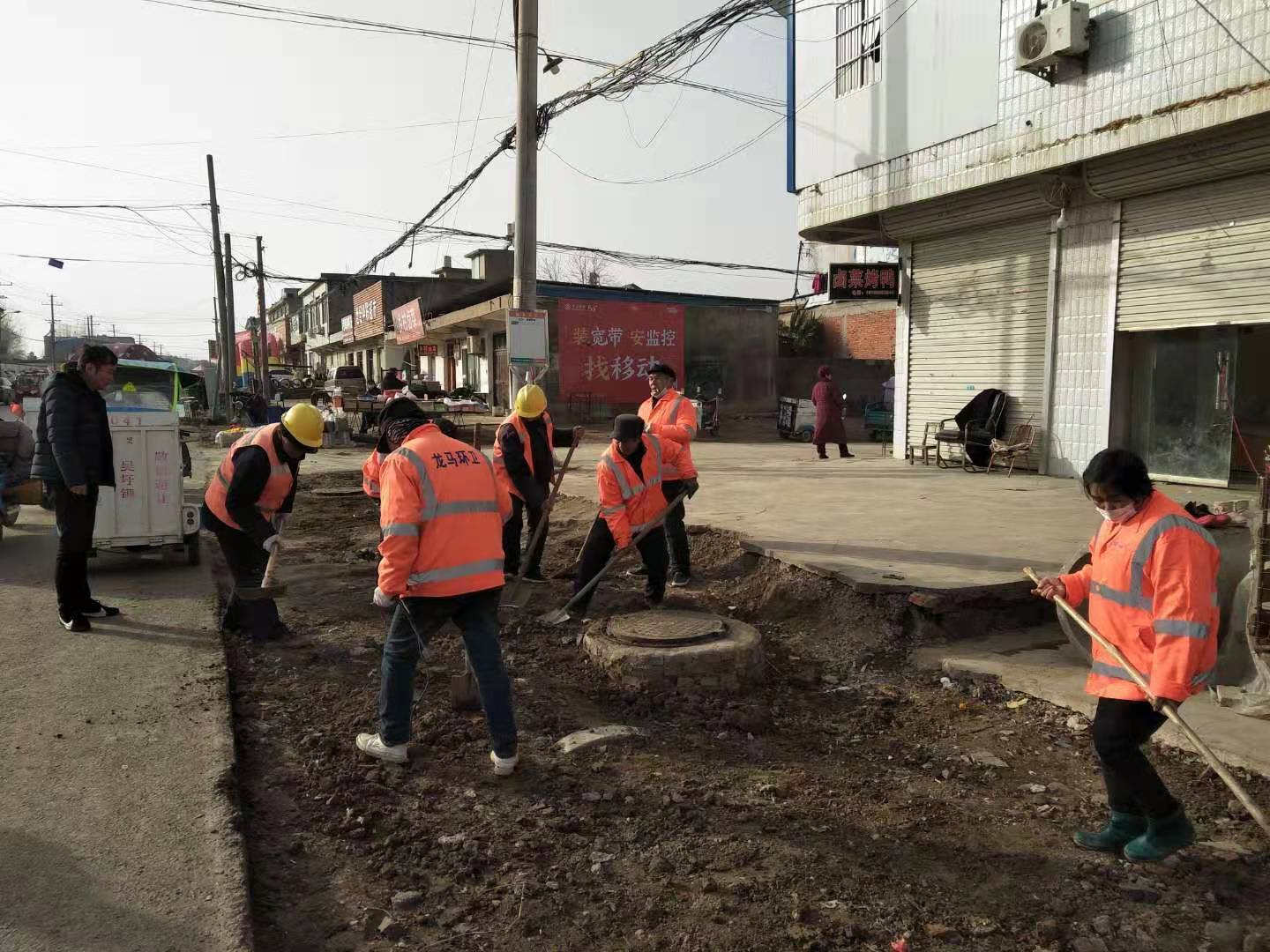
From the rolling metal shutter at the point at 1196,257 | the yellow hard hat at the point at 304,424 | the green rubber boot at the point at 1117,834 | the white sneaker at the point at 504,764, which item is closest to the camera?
the green rubber boot at the point at 1117,834

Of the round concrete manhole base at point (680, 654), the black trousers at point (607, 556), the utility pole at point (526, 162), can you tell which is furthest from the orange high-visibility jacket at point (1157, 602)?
the utility pole at point (526, 162)

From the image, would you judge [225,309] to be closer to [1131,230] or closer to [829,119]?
[829,119]

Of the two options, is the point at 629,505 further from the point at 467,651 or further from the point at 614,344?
the point at 614,344

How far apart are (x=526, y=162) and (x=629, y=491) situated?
476 cm

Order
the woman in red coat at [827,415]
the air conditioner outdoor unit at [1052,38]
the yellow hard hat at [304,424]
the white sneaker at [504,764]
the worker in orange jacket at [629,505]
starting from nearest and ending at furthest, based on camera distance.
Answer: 1. the white sneaker at [504,764]
2. the yellow hard hat at [304,424]
3. the worker in orange jacket at [629,505]
4. the air conditioner outdoor unit at [1052,38]
5. the woman in red coat at [827,415]

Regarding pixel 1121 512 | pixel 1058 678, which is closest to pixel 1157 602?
pixel 1121 512

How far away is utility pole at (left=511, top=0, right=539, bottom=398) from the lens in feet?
29.8

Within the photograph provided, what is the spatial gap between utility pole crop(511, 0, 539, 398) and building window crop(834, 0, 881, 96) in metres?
5.19

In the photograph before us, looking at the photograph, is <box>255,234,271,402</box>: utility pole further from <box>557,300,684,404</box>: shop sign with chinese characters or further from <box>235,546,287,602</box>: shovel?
<box>235,546,287,602</box>: shovel

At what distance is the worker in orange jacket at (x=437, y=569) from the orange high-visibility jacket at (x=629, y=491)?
2.12 metres

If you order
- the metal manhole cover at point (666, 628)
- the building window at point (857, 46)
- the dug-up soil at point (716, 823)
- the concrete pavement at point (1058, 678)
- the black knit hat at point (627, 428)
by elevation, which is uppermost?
the building window at point (857, 46)

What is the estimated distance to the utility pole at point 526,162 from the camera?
9.09 m

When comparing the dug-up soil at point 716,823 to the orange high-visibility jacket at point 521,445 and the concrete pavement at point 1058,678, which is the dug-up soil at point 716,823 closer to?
the concrete pavement at point 1058,678

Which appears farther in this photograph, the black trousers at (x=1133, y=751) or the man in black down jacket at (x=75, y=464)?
the man in black down jacket at (x=75, y=464)
